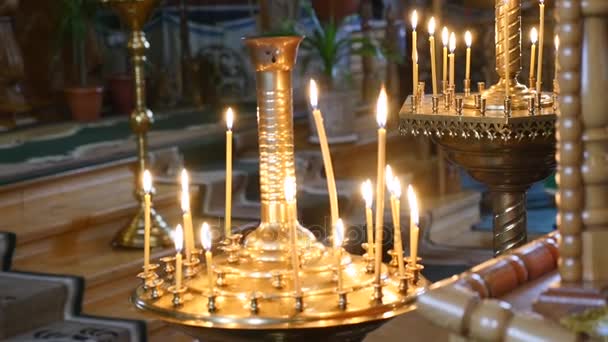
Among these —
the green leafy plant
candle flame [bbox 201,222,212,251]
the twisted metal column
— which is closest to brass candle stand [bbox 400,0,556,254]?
the twisted metal column

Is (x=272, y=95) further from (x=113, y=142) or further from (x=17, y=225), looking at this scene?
(x=113, y=142)

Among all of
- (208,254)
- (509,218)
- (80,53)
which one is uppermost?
(80,53)

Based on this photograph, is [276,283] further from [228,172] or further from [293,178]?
[228,172]

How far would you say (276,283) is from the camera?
1.47 meters

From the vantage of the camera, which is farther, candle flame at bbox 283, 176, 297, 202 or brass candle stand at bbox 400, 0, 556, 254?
brass candle stand at bbox 400, 0, 556, 254

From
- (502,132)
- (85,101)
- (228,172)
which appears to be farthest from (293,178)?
(85,101)

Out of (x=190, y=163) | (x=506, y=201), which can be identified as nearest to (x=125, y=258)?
(x=190, y=163)

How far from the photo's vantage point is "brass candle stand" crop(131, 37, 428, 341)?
1.39m

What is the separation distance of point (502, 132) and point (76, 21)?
195 inches

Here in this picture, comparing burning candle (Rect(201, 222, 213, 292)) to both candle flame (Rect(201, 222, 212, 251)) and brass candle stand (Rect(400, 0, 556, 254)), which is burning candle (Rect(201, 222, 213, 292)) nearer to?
candle flame (Rect(201, 222, 212, 251))

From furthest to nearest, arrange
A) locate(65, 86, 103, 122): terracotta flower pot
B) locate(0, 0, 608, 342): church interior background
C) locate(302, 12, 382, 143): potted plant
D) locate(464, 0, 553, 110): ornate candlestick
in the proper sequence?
locate(65, 86, 103, 122): terracotta flower pot, locate(302, 12, 382, 143): potted plant, locate(464, 0, 553, 110): ornate candlestick, locate(0, 0, 608, 342): church interior background

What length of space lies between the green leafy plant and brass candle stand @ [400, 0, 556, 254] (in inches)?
178

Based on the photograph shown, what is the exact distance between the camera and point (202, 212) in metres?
5.19

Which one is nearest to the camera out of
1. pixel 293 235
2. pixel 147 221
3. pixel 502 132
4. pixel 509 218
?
pixel 293 235
